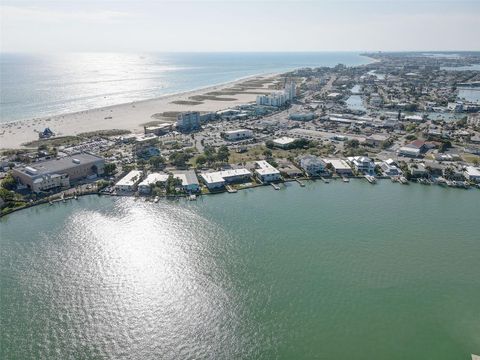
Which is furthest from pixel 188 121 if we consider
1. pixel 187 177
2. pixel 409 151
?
pixel 409 151

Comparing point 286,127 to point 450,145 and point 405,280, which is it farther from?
point 405,280

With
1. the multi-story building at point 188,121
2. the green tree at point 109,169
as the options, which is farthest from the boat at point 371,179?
the multi-story building at point 188,121

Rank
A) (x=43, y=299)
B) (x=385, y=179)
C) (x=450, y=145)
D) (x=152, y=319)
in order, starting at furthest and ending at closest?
(x=450, y=145) < (x=385, y=179) < (x=43, y=299) < (x=152, y=319)

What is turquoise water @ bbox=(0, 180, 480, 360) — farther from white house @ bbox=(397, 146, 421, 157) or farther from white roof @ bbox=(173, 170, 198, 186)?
white house @ bbox=(397, 146, 421, 157)

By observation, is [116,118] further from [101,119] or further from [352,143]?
[352,143]

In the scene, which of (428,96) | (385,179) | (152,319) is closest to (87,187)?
(152,319)

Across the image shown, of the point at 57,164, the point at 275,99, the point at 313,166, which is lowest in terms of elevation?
the point at 313,166

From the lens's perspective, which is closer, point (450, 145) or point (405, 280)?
point (405, 280)
